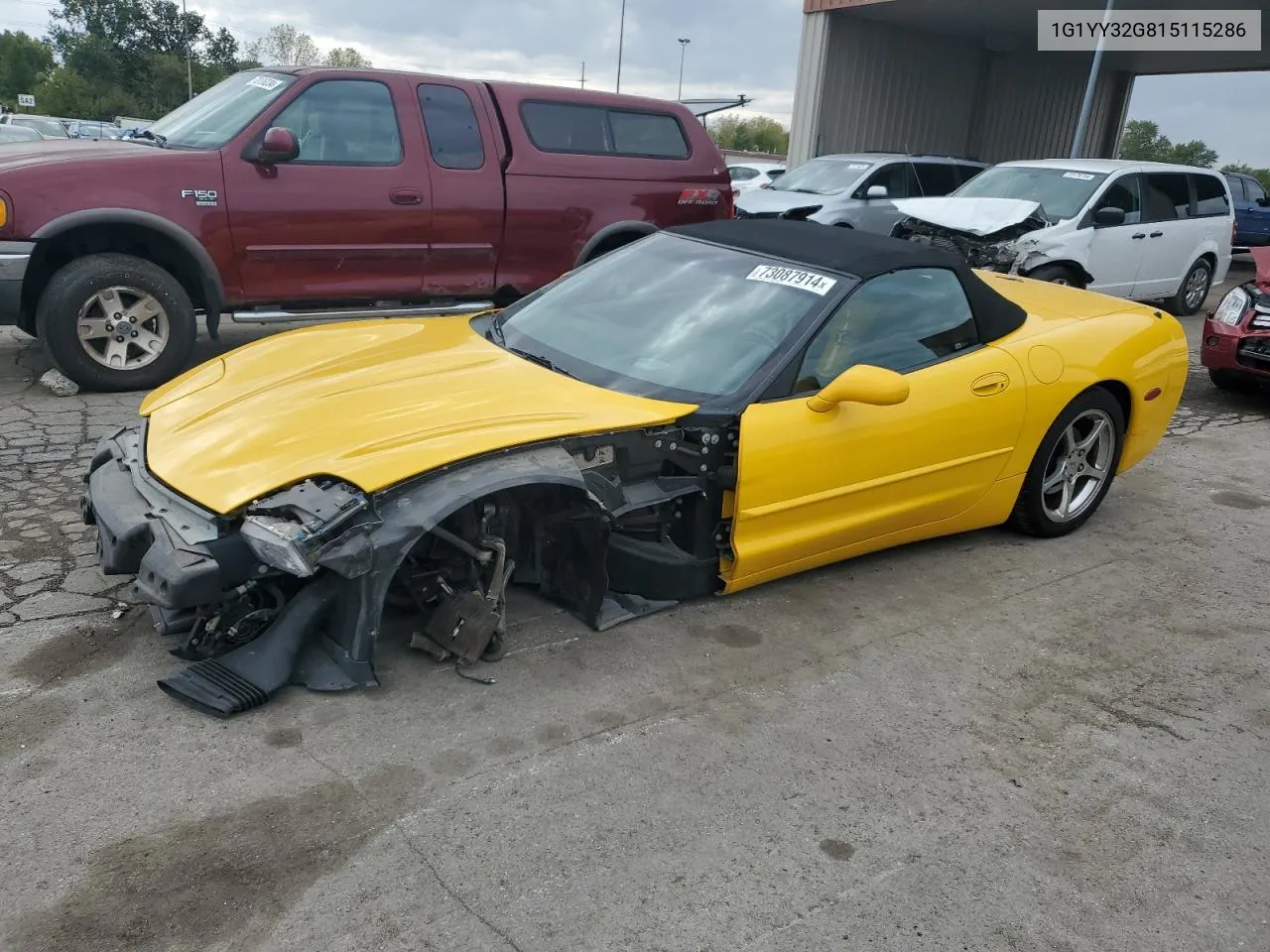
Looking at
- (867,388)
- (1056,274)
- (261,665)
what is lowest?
(261,665)

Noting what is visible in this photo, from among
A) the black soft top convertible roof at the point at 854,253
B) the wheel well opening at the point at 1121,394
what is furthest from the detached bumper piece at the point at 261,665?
the wheel well opening at the point at 1121,394

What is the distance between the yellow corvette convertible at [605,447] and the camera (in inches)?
115

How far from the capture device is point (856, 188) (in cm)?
1144

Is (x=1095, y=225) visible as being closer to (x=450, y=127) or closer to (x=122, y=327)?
(x=450, y=127)

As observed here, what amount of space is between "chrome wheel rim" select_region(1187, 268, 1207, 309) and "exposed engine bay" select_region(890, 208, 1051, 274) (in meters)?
3.46

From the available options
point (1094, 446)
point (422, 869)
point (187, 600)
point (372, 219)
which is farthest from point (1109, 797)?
point (372, 219)

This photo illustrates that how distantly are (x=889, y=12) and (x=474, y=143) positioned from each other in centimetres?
1310

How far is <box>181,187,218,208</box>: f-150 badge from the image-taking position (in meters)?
5.99

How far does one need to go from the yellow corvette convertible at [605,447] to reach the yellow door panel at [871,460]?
0.01m

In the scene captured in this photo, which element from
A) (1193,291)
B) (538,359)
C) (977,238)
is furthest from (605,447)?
(1193,291)

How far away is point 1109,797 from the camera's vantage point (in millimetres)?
2885

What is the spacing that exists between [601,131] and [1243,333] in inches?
197

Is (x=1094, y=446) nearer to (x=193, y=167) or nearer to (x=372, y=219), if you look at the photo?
(x=372, y=219)

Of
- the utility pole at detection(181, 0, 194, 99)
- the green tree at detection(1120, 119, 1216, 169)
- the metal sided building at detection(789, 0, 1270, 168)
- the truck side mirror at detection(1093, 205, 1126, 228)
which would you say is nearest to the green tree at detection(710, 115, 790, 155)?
the green tree at detection(1120, 119, 1216, 169)
